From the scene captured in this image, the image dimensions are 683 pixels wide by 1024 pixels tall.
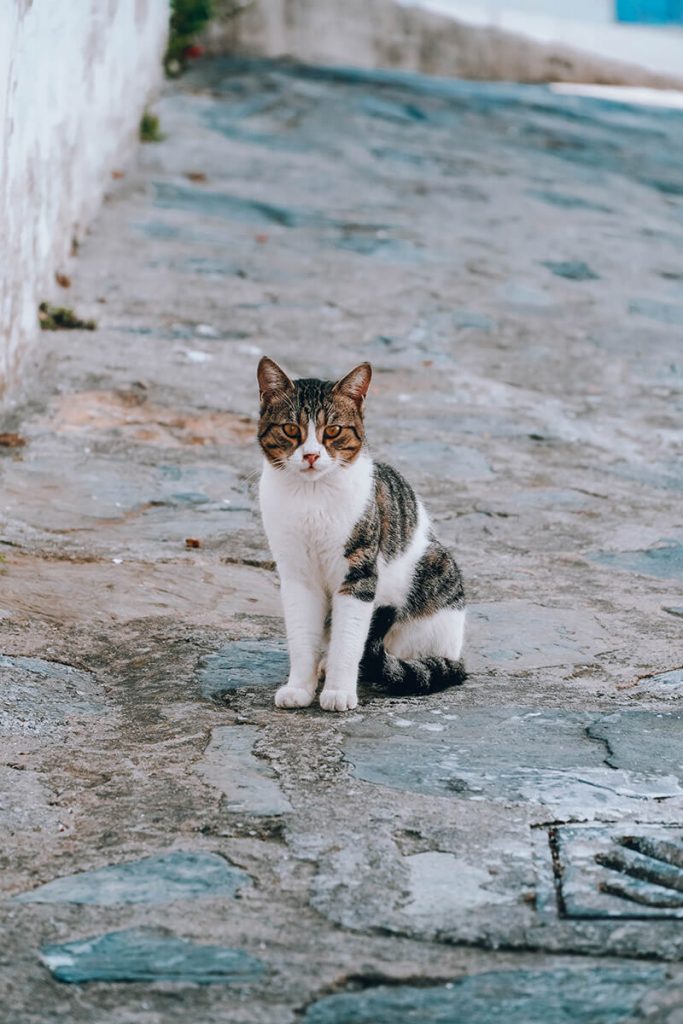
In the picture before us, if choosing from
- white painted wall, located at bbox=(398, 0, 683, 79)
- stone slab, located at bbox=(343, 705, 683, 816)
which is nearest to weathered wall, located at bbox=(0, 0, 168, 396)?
stone slab, located at bbox=(343, 705, 683, 816)

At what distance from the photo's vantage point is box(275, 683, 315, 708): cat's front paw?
3.76 m

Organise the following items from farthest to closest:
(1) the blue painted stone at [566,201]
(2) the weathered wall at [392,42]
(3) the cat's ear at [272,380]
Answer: (2) the weathered wall at [392,42] < (1) the blue painted stone at [566,201] < (3) the cat's ear at [272,380]

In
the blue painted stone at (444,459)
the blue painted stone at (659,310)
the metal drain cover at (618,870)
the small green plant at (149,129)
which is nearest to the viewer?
the metal drain cover at (618,870)

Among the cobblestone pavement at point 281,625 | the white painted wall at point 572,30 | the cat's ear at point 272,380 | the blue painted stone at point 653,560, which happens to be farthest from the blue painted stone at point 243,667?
the white painted wall at point 572,30

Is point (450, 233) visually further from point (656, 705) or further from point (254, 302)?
point (656, 705)

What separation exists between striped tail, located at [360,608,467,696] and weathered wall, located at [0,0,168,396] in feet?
8.88

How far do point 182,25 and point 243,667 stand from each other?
8.76 meters

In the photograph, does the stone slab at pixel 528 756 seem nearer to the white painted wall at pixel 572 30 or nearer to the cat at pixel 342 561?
the cat at pixel 342 561

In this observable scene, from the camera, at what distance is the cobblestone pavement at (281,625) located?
2521 mm

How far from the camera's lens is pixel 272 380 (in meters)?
3.91

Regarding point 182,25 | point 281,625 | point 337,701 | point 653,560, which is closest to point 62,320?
point 281,625

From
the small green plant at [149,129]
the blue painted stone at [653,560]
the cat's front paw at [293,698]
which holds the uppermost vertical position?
the small green plant at [149,129]

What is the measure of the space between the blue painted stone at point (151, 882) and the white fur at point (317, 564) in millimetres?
951

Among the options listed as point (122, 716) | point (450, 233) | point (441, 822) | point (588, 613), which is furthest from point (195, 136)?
point (441, 822)
